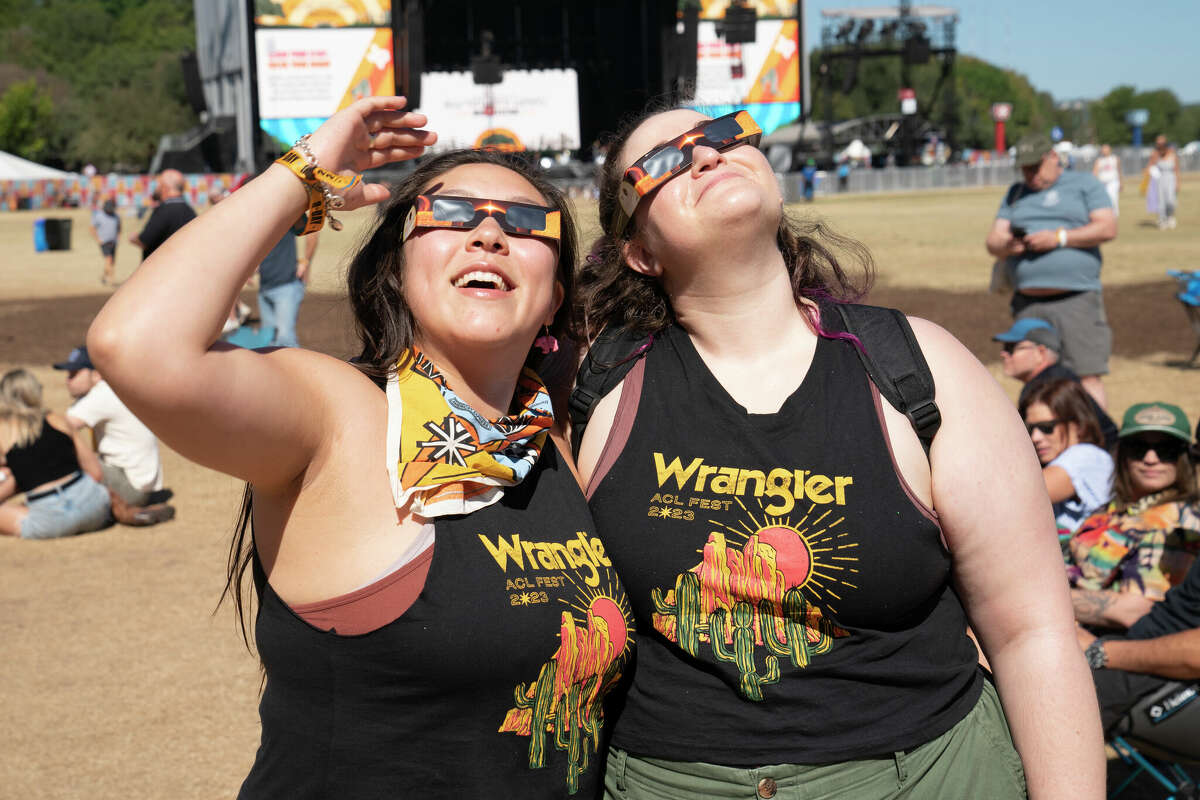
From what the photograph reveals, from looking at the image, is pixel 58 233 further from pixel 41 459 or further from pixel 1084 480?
pixel 1084 480

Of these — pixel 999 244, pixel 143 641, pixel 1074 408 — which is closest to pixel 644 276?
pixel 1074 408

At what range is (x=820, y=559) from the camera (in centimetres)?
192

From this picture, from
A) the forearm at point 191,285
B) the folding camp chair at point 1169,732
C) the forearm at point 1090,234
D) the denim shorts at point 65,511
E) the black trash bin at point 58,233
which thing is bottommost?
the denim shorts at point 65,511

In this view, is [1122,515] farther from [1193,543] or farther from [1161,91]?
[1161,91]

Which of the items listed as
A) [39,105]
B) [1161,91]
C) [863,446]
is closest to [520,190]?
[863,446]

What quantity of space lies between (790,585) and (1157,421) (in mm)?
2954

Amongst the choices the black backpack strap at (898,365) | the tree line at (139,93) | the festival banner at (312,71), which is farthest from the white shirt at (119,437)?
the tree line at (139,93)

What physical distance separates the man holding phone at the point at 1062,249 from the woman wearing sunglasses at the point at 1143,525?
9.17 feet

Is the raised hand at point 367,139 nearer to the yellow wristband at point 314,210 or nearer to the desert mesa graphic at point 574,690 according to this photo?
the yellow wristband at point 314,210

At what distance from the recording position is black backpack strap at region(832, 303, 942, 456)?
194 centimetres

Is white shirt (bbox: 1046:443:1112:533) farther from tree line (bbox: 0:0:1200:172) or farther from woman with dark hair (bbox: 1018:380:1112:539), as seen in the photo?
tree line (bbox: 0:0:1200:172)

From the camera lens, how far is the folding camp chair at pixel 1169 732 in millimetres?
3248

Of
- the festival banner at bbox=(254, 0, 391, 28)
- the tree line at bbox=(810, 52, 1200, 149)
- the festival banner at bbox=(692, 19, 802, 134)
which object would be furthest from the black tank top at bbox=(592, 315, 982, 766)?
the tree line at bbox=(810, 52, 1200, 149)

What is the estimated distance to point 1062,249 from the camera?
7184mm
